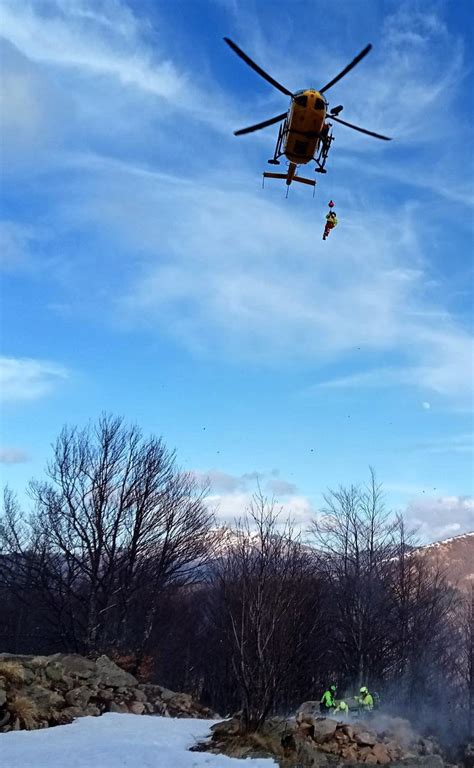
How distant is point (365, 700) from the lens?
655 inches

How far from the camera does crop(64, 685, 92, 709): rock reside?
Result: 1536 centimetres

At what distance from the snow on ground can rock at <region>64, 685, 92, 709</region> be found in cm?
98

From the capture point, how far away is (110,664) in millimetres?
18562

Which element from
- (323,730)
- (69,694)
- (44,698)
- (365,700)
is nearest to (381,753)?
(323,730)

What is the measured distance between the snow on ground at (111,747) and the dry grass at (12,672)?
1.89m

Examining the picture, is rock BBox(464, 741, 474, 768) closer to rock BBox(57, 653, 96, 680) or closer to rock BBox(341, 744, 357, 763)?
rock BBox(341, 744, 357, 763)

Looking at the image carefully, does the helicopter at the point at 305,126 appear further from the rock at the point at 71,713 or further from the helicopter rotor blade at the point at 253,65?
the rock at the point at 71,713

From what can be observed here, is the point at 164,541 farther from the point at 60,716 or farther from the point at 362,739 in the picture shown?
the point at 362,739

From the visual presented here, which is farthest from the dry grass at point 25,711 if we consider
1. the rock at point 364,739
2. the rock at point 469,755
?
the rock at point 469,755

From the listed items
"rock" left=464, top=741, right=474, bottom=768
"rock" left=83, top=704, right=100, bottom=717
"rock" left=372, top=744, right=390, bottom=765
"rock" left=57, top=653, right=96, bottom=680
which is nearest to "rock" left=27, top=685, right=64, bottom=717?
"rock" left=83, top=704, right=100, bottom=717

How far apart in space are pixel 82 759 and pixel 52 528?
15.4 metres

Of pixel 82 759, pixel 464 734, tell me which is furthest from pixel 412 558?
pixel 82 759

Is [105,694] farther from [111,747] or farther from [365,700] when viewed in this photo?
[365,700]

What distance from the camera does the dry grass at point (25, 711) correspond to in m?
13.2
